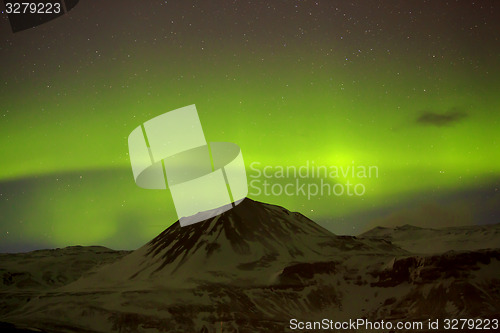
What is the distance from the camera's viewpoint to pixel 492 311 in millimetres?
138500

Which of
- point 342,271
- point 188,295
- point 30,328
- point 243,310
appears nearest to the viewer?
point 30,328

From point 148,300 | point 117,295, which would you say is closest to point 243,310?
point 148,300

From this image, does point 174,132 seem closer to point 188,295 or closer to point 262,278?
point 188,295

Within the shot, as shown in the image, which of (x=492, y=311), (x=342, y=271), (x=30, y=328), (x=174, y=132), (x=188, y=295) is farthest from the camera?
(x=342, y=271)

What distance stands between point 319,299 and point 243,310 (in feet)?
97.6

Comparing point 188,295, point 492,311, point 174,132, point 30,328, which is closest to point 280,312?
point 188,295

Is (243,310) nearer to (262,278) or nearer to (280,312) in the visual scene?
(280,312)

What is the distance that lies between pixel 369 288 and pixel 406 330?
143 ft

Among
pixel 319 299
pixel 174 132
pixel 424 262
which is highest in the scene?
pixel 174 132

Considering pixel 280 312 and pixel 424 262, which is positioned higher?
pixel 424 262

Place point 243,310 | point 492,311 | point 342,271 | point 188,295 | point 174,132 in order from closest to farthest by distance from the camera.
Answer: point 174,132, point 492,311, point 243,310, point 188,295, point 342,271

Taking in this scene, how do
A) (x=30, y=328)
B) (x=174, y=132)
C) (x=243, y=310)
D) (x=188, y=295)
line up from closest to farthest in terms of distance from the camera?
(x=174, y=132) < (x=30, y=328) < (x=243, y=310) < (x=188, y=295)

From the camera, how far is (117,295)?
166m

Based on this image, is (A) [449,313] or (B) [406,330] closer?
(B) [406,330]
